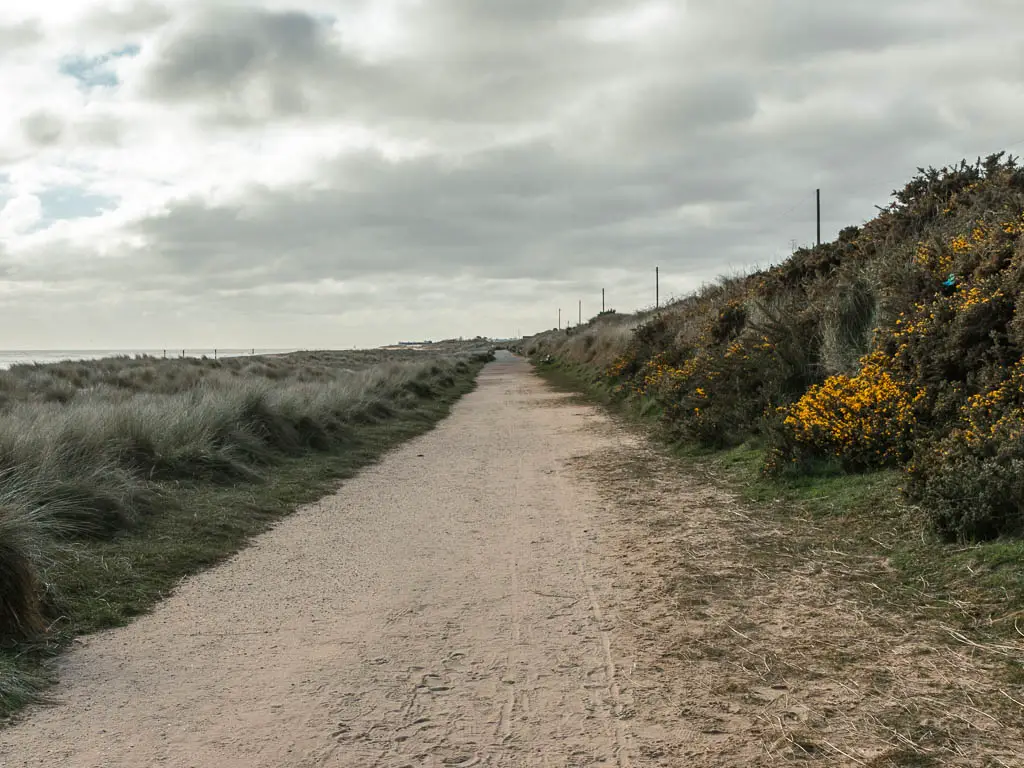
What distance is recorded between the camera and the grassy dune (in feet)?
16.6

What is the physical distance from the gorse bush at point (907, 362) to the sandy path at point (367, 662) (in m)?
2.96

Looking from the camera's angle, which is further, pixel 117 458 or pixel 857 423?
pixel 117 458

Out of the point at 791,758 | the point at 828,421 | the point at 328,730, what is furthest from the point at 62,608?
the point at 828,421

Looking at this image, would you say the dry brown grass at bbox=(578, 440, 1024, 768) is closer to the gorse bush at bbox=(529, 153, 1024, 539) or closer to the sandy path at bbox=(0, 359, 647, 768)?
the sandy path at bbox=(0, 359, 647, 768)

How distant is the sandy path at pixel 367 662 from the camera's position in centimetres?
354

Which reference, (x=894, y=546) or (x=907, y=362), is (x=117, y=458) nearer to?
(x=894, y=546)

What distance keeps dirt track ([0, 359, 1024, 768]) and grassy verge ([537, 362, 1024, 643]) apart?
0.89ft

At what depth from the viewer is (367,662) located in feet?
14.8

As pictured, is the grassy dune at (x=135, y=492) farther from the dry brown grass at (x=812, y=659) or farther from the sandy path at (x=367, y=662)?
the dry brown grass at (x=812, y=659)

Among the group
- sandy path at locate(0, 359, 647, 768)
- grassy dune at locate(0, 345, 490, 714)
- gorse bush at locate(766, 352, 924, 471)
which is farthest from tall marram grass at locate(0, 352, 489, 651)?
gorse bush at locate(766, 352, 924, 471)

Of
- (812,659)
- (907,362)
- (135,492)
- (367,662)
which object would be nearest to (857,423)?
(907,362)

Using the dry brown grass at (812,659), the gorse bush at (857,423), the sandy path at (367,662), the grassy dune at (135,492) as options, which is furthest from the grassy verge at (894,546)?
the grassy dune at (135,492)

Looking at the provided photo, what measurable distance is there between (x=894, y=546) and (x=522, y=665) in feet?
11.7

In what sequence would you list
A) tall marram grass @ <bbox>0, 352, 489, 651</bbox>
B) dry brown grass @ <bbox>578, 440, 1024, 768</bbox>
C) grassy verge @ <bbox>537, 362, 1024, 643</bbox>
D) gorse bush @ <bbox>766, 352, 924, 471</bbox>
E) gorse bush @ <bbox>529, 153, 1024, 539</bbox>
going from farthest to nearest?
gorse bush @ <bbox>766, 352, 924, 471</bbox>, gorse bush @ <bbox>529, 153, 1024, 539</bbox>, tall marram grass @ <bbox>0, 352, 489, 651</bbox>, grassy verge @ <bbox>537, 362, 1024, 643</bbox>, dry brown grass @ <bbox>578, 440, 1024, 768</bbox>
